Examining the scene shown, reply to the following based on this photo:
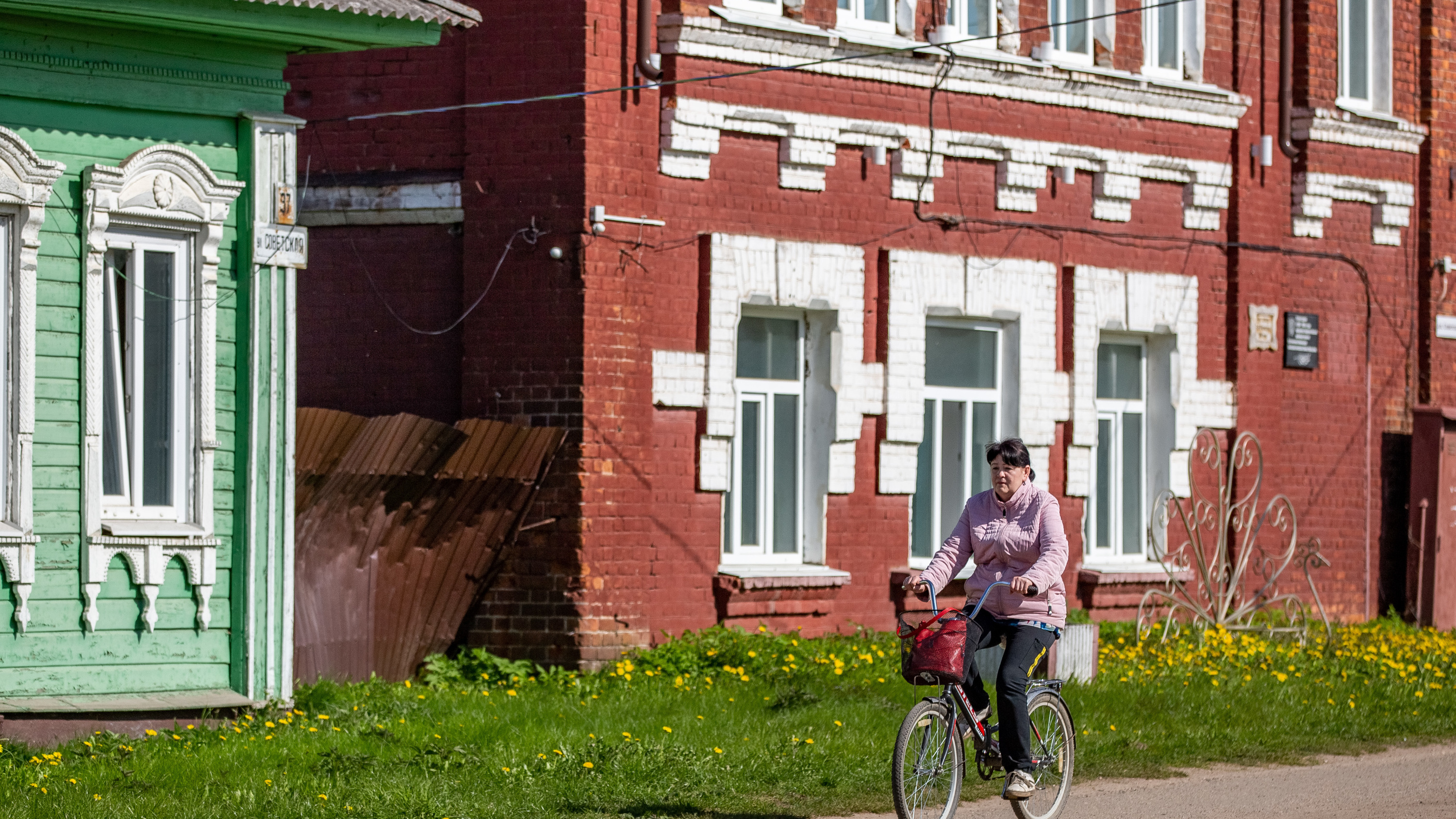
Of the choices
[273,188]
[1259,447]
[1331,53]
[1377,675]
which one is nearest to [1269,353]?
[1259,447]

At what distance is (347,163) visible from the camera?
574 inches

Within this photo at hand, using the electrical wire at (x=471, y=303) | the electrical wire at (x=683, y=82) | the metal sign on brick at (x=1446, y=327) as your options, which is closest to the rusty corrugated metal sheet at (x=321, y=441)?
the electrical wire at (x=471, y=303)

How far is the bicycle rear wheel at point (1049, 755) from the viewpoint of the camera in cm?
936

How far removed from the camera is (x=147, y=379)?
1142 cm

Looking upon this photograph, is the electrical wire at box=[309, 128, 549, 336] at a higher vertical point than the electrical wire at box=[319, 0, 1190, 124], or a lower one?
lower

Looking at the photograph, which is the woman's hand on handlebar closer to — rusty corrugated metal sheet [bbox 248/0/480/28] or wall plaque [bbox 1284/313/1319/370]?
rusty corrugated metal sheet [bbox 248/0/480/28]

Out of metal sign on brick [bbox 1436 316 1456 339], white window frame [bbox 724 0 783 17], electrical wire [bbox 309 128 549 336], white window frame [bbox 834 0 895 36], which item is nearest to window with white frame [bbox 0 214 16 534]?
electrical wire [bbox 309 128 549 336]

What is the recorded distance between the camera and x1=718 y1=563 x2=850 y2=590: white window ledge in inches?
568

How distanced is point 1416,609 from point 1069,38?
254 inches

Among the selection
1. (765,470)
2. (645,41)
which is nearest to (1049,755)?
(765,470)

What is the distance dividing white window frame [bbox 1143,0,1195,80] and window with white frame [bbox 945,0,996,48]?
5.51 feet

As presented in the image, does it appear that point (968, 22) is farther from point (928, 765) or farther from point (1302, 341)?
point (928, 765)

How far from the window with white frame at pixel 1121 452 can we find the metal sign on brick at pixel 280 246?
7648mm

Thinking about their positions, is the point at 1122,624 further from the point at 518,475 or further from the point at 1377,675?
the point at 518,475
